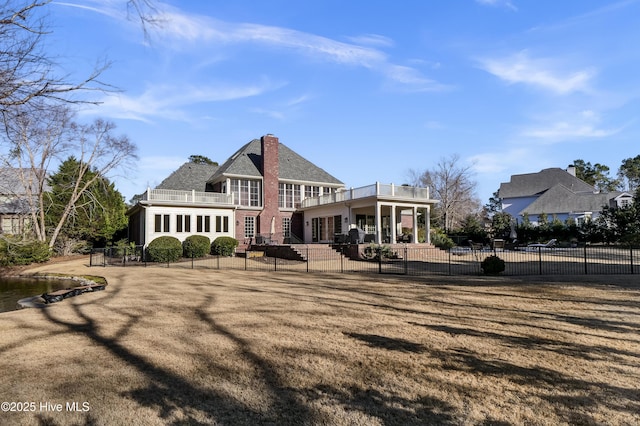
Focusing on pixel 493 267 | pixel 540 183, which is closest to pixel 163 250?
pixel 493 267

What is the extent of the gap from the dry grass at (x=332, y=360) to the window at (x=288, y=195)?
2199cm

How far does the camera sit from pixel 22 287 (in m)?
15.6

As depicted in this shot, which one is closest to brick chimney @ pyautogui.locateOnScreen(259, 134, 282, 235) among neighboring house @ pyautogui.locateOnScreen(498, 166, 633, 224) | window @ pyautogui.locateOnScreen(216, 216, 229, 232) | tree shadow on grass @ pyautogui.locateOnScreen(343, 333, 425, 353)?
window @ pyautogui.locateOnScreen(216, 216, 229, 232)

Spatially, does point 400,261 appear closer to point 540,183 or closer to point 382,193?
point 382,193

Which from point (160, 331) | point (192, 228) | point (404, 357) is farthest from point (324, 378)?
point (192, 228)

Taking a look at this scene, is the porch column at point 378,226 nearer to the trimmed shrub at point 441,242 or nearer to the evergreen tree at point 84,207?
the trimmed shrub at point 441,242

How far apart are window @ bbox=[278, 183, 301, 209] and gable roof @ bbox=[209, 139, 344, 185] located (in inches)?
31.0

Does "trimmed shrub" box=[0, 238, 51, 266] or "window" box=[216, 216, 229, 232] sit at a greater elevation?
"window" box=[216, 216, 229, 232]

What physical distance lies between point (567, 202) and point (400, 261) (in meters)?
29.9

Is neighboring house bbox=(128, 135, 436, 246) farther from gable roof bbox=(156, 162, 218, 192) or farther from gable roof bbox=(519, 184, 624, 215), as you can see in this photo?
gable roof bbox=(519, 184, 624, 215)

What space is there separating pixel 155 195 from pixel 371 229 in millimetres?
15658

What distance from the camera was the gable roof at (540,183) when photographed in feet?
152

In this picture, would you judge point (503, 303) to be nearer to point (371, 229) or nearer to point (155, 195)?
point (371, 229)

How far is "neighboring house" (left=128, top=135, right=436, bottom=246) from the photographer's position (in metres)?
25.4
